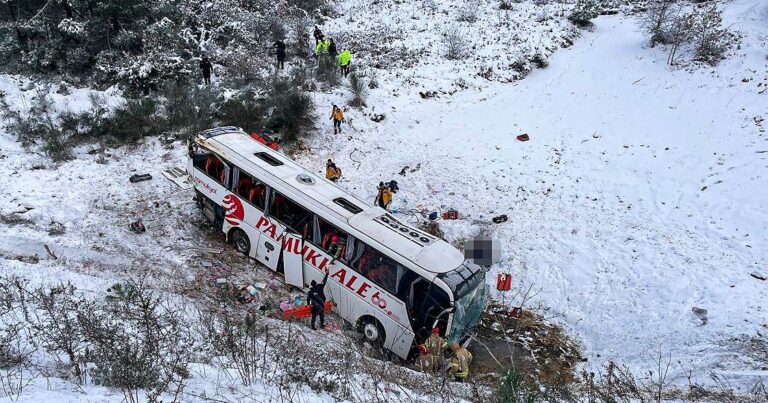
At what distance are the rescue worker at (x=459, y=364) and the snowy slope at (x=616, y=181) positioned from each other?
331cm

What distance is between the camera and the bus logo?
1214cm

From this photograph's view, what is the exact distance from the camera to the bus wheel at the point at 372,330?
10.2 m

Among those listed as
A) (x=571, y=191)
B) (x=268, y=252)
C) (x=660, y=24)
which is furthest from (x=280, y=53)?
(x=660, y=24)

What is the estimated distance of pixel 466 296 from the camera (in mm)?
9555

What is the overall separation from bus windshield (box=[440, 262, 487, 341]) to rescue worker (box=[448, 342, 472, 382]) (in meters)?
0.38

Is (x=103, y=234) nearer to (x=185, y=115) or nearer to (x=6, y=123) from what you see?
(x=185, y=115)

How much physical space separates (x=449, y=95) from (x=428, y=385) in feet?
55.1

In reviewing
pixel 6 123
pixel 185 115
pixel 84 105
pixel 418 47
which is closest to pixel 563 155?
pixel 418 47

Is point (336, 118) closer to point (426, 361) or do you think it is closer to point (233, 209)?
point (233, 209)

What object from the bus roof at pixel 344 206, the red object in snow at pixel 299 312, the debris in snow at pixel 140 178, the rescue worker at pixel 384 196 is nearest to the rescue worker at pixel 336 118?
the rescue worker at pixel 384 196

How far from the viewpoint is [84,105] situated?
18.1 m

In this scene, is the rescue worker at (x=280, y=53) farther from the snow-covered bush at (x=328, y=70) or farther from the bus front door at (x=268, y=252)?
the bus front door at (x=268, y=252)

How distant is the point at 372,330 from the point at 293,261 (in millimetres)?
2481

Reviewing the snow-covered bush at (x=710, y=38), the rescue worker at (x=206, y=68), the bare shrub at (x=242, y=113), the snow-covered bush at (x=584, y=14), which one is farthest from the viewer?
the snow-covered bush at (x=584, y=14)
